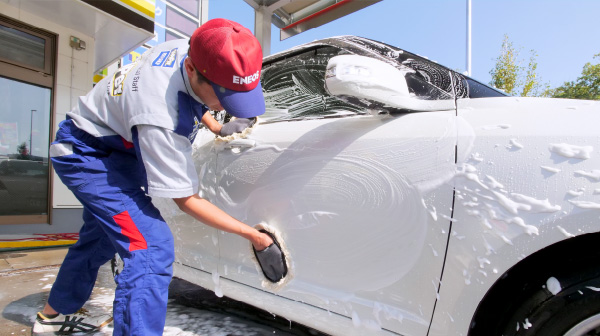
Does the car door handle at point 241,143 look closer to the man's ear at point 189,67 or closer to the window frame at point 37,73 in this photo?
the man's ear at point 189,67

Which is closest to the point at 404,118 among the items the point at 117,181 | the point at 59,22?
the point at 117,181

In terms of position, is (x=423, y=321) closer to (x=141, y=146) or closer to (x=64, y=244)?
(x=141, y=146)

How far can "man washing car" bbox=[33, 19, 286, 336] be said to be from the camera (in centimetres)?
111

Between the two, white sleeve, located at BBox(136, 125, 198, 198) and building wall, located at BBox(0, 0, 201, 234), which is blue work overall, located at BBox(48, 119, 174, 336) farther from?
building wall, located at BBox(0, 0, 201, 234)

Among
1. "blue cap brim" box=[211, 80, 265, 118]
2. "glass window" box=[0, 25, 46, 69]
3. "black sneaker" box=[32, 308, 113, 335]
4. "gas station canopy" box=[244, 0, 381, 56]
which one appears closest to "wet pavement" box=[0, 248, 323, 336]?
"black sneaker" box=[32, 308, 113, 335]

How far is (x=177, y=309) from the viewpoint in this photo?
6.88 feet

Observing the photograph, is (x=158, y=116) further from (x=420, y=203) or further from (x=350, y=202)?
(x=420, y=203)

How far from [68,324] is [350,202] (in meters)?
1.50

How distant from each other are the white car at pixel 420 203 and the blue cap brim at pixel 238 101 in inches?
10.0

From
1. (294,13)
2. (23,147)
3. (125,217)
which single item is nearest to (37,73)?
(23,147)

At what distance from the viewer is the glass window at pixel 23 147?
4312 millimetres

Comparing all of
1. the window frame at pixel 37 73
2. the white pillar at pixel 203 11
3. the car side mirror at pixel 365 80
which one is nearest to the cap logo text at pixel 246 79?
the car side mirror at pixel 365 80

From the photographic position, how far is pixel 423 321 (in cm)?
105

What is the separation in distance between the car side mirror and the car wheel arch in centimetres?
57
